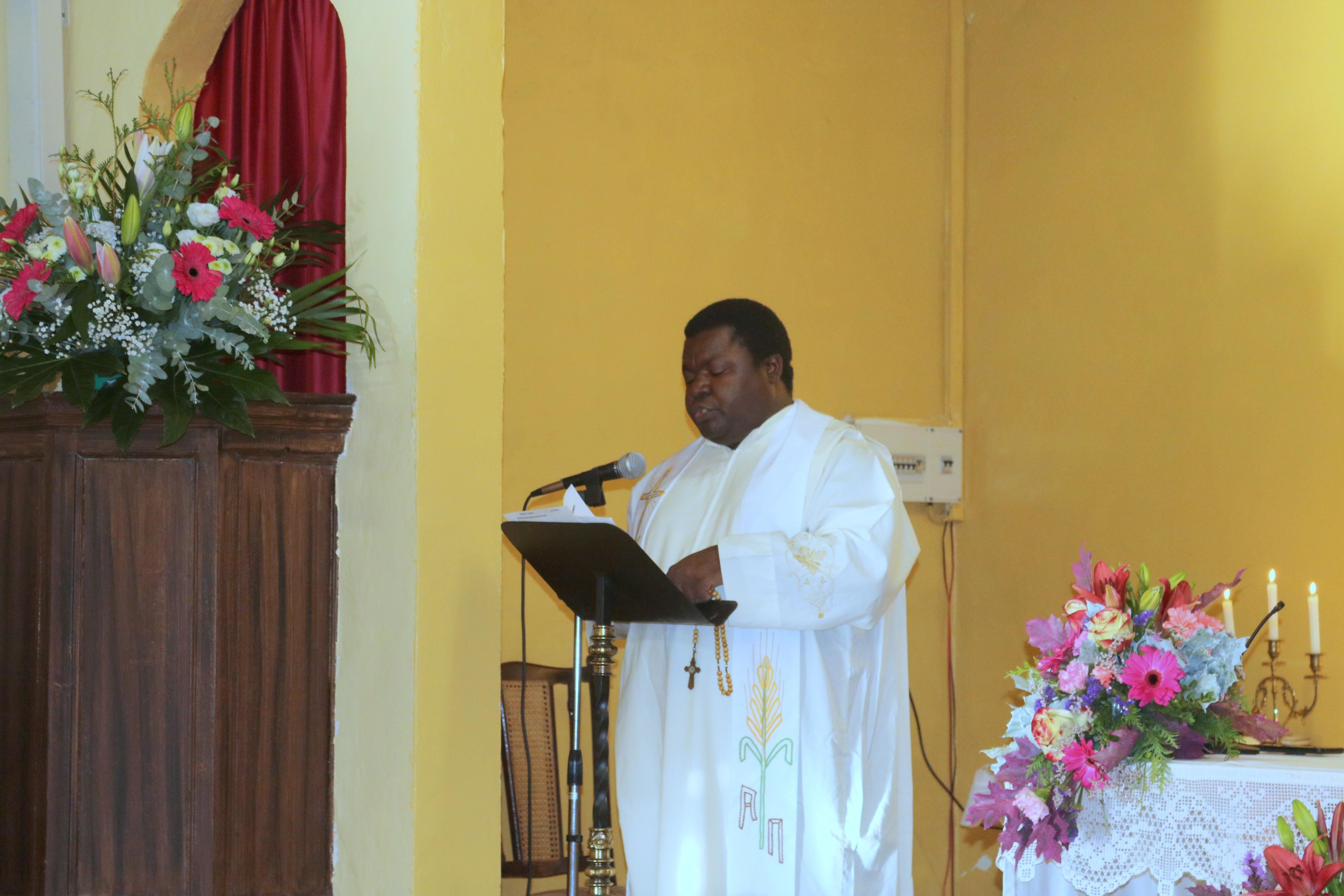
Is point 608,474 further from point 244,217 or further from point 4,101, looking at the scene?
point 4,101

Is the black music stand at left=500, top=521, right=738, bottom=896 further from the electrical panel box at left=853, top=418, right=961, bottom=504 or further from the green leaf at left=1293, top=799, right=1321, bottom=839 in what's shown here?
the electrical panel box at left=853, top=418, right=961, bottom=504

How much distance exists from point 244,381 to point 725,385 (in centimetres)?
137

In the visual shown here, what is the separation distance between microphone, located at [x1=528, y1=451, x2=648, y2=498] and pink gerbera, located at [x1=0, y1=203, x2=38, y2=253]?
1112 millimetres

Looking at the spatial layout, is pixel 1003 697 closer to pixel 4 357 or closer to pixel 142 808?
pixel 142 808

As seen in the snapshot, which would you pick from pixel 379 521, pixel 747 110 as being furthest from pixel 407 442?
pixel 747 110

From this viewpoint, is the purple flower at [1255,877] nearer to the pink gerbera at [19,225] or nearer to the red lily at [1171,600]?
the red lily at [1171,600]

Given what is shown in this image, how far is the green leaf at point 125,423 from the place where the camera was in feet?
7.80

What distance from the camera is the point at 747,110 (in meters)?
5.06

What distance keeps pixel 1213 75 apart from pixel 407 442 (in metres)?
3.29

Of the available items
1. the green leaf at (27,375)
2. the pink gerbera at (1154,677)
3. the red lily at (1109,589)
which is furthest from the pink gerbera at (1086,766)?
the green leaf at (27,375)

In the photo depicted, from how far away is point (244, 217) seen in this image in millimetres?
2555

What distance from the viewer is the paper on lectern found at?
99.5 inches

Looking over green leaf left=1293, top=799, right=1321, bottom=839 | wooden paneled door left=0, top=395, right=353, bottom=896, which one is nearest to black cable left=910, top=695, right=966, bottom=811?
wooden paneled door left=0, top=395, right=353, bottom=896

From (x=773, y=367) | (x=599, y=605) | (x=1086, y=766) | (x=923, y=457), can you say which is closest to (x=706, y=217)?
(x=923, y=457)
